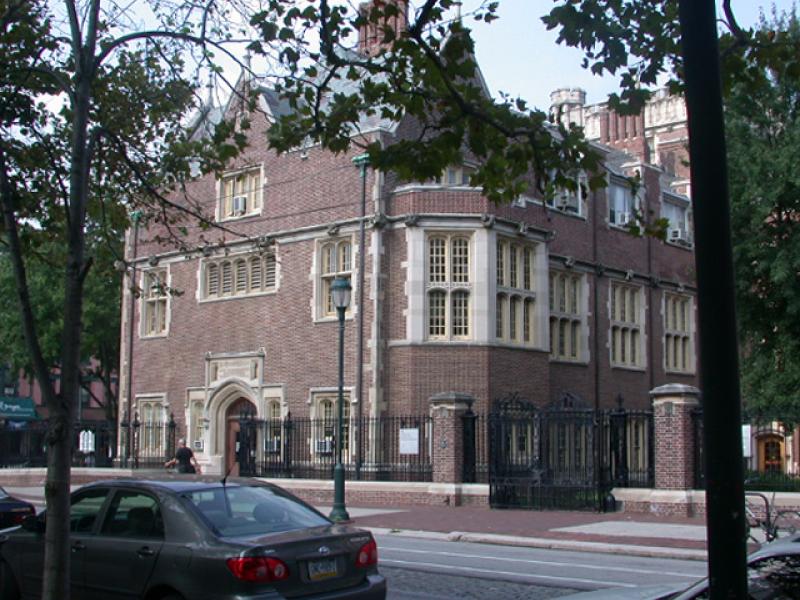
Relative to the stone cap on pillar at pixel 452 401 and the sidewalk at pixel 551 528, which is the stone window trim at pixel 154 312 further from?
the sidewalk at pixel 551 528

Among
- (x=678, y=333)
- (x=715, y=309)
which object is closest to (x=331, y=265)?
(x=678, y=333)

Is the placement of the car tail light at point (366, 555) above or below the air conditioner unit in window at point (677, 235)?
below

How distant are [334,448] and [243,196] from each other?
9433 millimetres

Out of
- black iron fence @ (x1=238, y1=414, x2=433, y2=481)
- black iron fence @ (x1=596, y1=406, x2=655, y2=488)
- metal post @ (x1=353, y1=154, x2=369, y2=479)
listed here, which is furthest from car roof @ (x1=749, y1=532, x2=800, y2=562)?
metal post @ (x1=353, y1=154, x2=369, y2=479)

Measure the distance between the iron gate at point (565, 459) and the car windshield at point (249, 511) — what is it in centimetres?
1458

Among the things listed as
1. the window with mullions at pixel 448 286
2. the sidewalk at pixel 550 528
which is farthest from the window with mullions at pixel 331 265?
the sidewalk at pixel 550 528

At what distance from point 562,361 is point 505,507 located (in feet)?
32.2

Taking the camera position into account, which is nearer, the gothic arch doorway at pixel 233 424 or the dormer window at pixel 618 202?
the gothic arch doorway at pixel 233 424

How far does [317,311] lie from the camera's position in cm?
3047

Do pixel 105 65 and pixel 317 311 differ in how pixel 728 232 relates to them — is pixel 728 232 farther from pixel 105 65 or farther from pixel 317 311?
pixel 317 311

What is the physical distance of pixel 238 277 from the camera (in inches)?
1308

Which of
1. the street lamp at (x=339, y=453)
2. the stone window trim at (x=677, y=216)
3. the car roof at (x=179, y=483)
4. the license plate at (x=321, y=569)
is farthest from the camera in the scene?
the stone window trim at (x=677, y=216)

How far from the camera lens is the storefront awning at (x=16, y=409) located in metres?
50.4

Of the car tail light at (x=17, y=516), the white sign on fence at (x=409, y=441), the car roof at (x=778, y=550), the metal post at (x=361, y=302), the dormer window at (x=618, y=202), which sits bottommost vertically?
the car tail light at (x=17, y=516)
